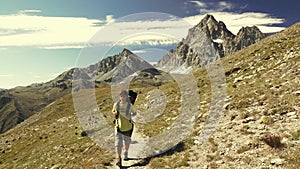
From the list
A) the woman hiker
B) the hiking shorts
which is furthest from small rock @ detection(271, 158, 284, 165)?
the hiking shorts

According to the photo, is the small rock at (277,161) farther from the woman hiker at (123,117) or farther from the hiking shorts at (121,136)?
the hiking shorts at (121,136)

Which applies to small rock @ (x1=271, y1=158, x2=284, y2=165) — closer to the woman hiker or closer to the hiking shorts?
the woman hiker

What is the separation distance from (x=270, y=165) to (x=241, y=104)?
31.2 ft

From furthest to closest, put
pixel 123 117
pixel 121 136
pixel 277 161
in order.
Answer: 1. pixel 121 136
2. pixel 123 117
3. pixel 277 161

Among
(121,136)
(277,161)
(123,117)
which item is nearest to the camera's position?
(277,161)

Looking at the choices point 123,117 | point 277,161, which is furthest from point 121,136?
point 277,161

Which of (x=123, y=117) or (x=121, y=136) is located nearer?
(x=123, y=117)

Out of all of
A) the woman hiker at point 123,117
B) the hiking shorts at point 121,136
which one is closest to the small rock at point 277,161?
the woman hiker at point 123,117

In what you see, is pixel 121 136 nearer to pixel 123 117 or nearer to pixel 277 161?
pixel 123 117

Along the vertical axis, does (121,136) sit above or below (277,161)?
below

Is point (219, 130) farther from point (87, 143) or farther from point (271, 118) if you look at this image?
point (87, 143)

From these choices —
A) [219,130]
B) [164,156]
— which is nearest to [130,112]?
[164,156]

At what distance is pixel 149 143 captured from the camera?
845 inches

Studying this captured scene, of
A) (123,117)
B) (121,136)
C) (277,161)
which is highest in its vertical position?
(123,117)
